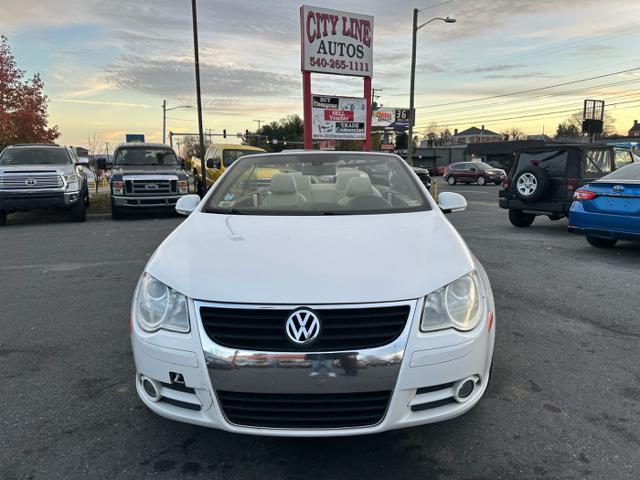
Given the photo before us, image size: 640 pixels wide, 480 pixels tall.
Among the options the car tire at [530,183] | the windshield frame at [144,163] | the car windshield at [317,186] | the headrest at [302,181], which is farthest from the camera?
the windshield frame at [144,163]

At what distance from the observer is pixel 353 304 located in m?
2.11

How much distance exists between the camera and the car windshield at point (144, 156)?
1324cm

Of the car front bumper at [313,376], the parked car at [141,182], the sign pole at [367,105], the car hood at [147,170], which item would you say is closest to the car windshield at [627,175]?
the car front bumper at [313,376]

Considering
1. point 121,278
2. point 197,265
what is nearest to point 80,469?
point 197,265

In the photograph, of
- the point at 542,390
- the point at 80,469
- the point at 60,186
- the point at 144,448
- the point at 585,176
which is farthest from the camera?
the point at 60,186

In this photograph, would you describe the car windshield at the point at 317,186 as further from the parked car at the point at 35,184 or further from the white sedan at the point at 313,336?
the parked car at the point at 35,184

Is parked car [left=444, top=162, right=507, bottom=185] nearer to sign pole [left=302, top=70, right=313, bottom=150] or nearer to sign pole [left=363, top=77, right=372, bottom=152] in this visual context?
sign pole [left=363, top=77, right=372, bottom=152]

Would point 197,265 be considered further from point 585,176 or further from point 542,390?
point 585,176

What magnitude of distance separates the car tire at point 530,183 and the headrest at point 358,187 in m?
6.88

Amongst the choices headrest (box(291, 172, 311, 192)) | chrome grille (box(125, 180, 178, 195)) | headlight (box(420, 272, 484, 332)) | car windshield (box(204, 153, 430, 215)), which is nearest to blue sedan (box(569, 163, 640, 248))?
car windshield (box(204, 153, 430, 215))

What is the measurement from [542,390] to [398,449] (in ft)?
4.01

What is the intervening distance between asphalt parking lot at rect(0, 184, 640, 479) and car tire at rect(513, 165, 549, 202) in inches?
157

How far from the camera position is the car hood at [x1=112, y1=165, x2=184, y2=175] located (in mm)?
12367

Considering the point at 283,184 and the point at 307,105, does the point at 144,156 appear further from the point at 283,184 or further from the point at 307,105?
the point at 283,184
